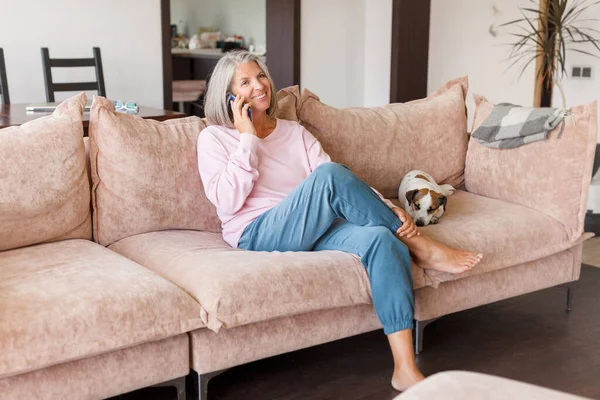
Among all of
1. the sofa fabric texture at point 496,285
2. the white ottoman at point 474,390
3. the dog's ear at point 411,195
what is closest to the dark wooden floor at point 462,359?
the sofa fabric texture at point 496,285

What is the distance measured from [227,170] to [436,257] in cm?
76

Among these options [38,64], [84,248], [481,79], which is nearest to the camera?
[84,248]

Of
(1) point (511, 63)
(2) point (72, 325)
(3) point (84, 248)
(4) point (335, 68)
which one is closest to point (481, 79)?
(1) point (511, 63)

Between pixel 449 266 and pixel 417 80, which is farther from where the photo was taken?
pixel 417 80

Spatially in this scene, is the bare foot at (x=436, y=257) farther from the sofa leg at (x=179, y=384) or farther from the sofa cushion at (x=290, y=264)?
the sofa leg at (x=179, y=384)

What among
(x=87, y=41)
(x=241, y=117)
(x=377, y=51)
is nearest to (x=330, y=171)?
(x=241, y=117)

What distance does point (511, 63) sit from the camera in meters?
6.34

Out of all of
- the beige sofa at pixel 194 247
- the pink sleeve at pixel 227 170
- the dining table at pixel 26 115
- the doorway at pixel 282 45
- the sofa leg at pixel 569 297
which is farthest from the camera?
the doorway at pixel 282 45

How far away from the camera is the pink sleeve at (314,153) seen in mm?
2889

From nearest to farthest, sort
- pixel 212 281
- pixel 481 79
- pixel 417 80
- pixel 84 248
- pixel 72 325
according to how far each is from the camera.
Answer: pixel 72 325
pixel 212 281
pixel 84 248
pixel 417 80
pixel 481 79

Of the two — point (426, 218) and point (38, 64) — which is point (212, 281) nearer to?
point (426, 218)

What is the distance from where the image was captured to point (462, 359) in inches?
110

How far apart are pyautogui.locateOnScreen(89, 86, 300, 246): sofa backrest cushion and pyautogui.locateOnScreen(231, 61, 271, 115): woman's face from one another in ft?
0.82

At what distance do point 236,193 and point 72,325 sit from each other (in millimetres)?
802
